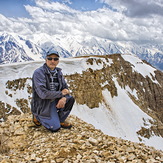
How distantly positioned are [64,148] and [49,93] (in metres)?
2.39

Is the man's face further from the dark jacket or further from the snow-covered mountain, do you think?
the snow-covered mountain

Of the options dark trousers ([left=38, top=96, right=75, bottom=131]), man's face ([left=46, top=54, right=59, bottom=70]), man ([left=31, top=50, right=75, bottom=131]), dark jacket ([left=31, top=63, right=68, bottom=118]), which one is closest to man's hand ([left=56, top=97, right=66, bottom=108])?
man ([left=31, top=50, right=75, bottom=131])

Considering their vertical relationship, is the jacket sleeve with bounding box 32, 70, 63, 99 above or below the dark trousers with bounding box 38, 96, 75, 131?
above

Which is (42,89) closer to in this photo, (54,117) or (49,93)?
(49,93)

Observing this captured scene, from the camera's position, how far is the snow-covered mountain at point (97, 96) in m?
29.5

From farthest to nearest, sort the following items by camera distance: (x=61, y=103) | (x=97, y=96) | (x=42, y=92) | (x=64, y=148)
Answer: (x=97, y=96) < (x=61, y=103) < (x=42, y=92) < (x=64, y=148)

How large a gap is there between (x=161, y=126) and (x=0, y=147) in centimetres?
5021

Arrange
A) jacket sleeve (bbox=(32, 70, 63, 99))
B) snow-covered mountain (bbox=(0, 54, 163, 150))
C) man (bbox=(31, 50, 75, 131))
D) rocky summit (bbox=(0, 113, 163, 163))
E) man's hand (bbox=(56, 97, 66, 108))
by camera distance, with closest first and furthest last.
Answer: rocky summit (bbox=(0, 113, 163, 163)), jacket sleeve (bbox=(32, 70, 63, 99)), man (bbox=(31, 50, 75, 131)), man's hand (bbox=(56, 97, 66, 108)), snow-covered mountain (bbox=(0, 54, 163, 150))

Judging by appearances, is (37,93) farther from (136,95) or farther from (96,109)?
(136,95)

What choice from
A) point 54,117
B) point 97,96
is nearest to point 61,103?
point 54,117

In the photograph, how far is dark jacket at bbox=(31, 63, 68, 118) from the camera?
7504 millimetres

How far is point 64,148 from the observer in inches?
244

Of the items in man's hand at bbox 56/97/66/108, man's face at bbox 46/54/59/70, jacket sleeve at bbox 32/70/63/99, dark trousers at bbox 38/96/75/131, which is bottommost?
dark trousers at bbox 38/96/75/131

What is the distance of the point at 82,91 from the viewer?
40344 mm
